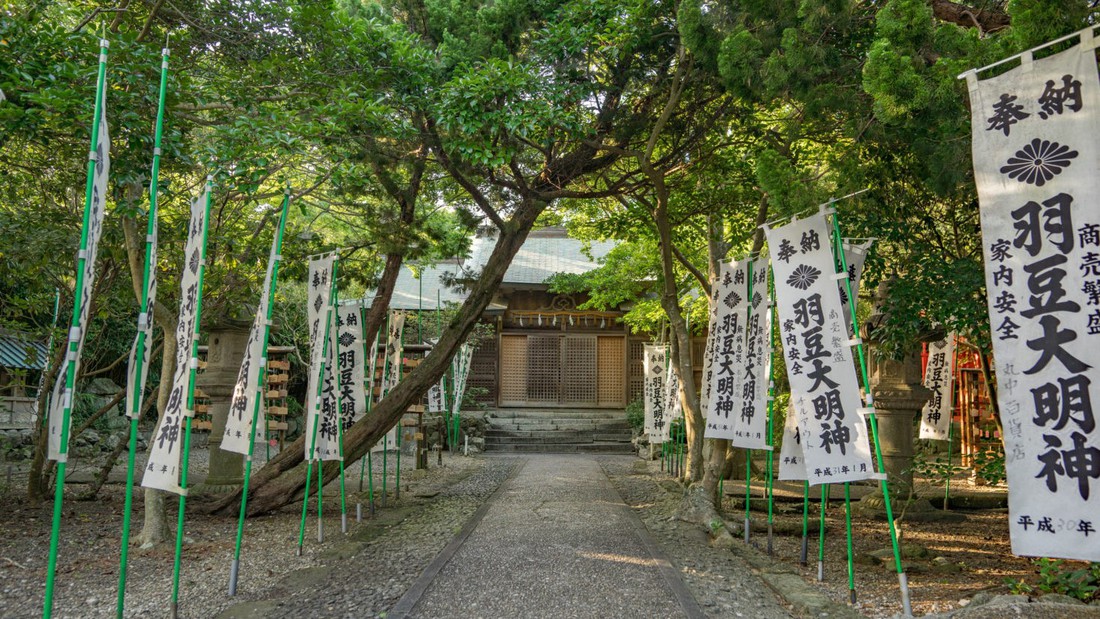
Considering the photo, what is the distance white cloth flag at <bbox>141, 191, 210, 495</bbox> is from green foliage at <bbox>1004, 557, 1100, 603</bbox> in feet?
18.2

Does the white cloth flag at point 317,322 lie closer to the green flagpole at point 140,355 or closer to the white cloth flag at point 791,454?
the green flagpole at point 140,355

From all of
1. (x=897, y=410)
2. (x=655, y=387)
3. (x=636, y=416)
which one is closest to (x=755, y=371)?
(x=897, y=410)

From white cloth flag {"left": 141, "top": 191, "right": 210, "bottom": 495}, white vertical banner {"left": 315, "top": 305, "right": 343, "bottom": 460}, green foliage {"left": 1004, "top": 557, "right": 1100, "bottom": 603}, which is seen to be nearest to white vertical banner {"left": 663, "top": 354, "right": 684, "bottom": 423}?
white vertical banner {"left": 315, "top": 305, "right": 343, "bottom": 460}

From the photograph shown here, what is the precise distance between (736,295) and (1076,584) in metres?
4.19

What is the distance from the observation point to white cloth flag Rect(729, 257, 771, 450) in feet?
23.8

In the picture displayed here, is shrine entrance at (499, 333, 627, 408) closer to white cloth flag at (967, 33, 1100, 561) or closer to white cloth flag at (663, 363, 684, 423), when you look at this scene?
white cloth flag at (663, 363, 684, 423)

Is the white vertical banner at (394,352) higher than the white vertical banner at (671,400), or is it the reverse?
the white vertical banner at (394,352)

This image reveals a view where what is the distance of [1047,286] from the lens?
3.43m

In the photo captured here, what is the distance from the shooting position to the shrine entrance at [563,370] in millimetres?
22188

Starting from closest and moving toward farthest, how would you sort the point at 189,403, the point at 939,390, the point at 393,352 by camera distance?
the point at 189,403 < the point at 939,390 < the point at 393,352

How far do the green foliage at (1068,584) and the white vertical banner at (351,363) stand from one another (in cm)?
647

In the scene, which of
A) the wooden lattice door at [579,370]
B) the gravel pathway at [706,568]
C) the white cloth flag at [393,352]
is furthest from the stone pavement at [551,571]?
the wooden lattice door at [579,370]

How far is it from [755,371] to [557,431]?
1339 centimetres

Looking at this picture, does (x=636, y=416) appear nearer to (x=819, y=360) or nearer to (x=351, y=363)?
(x=351, y=363)
